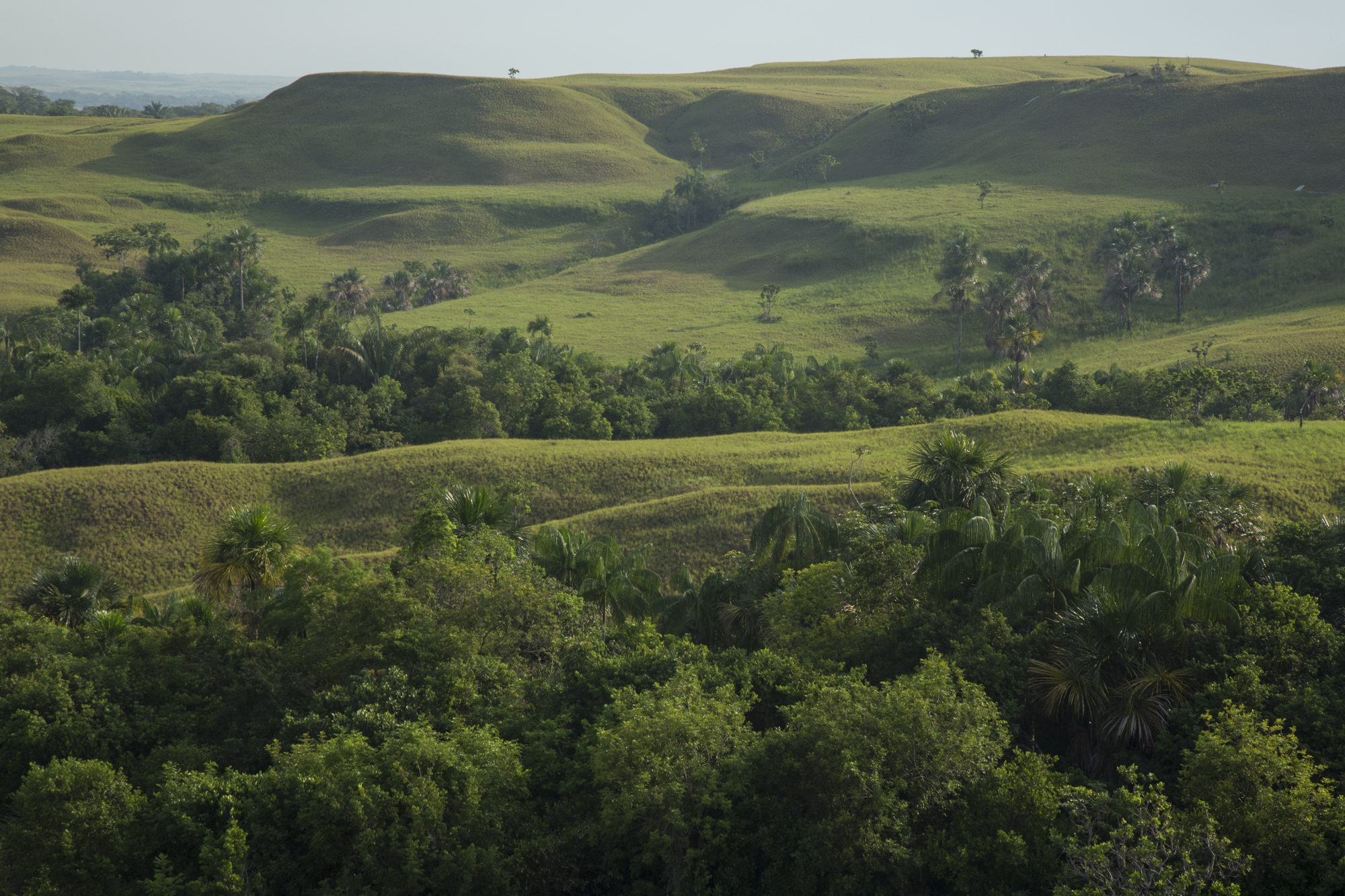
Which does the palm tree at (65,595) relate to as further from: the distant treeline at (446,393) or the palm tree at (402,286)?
the palm tree at (402,286)

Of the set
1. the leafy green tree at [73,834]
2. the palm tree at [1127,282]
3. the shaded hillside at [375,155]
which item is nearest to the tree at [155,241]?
the shaded hillside at [375,155]

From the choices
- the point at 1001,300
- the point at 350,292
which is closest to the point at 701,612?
the point at 1001,300

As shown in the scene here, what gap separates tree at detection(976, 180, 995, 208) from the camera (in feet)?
426

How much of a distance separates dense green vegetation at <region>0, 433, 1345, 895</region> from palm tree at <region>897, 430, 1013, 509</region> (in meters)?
0.10

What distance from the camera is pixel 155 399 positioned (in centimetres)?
6550

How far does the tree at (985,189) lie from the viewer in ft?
426

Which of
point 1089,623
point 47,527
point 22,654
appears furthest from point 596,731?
point 47,527

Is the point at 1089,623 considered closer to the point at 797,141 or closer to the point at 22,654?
the point at 22,654

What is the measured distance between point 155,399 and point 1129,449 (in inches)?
2285

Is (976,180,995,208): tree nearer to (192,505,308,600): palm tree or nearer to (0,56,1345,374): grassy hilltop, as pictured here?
(0,56,1345,374): grassy hilltop

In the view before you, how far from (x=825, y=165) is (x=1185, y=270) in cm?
8127

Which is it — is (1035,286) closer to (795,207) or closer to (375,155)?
(795,207)

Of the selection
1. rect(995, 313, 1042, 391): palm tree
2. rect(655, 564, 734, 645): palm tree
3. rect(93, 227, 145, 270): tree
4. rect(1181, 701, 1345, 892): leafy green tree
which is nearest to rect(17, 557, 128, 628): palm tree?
rect(655, 564, 734, 645): palm tree

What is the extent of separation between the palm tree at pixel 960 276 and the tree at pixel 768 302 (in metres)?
17.3
